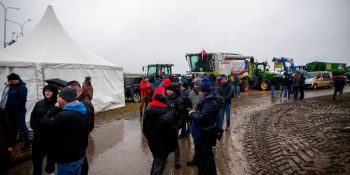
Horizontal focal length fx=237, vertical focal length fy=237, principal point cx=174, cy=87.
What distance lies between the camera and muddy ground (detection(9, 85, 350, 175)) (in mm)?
4652

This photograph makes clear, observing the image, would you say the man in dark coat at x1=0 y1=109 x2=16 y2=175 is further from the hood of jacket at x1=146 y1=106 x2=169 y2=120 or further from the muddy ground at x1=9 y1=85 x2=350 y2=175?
the hood of jacket at x1=146 y1=106 x2=169 y2=120

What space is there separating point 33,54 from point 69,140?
7959 mm

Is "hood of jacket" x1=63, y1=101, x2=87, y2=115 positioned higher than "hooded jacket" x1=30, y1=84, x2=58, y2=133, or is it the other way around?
"hood of jacket" x1=63, y1=101, x2=87, y2=115

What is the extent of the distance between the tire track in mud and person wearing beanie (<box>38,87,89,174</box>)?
322 cm

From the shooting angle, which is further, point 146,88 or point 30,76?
point 146,88

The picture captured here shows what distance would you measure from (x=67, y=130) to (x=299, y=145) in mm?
5388

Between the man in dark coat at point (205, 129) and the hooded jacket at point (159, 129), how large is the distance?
1.47 ft

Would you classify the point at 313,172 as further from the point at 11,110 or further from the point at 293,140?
the point at 11,110

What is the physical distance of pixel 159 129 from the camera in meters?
3.35

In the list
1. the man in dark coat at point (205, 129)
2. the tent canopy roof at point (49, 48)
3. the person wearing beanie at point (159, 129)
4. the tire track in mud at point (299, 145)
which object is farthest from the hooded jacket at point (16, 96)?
the tire track in mud at point (299, 145)

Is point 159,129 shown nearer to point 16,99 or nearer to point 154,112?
point 154,112

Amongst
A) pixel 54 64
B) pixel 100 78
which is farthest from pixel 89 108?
pixel 100 78

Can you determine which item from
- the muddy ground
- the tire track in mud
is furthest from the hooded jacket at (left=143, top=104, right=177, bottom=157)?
the tire track in mud

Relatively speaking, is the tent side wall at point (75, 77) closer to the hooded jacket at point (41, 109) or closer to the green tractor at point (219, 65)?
the hooded jacket at point (41, 109)
